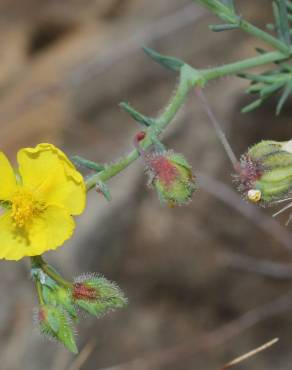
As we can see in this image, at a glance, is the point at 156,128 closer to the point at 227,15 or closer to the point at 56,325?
the point at 227,15

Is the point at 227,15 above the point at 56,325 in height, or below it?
above

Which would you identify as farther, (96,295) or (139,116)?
(139,116)

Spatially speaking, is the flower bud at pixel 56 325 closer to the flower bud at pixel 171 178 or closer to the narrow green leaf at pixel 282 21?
the flower bud at pixel 171 178

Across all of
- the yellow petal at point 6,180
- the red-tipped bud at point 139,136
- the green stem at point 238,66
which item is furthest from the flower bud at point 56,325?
the green stem at point 238,66

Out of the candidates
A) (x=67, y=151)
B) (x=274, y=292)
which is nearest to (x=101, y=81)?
(x=67, y=151)

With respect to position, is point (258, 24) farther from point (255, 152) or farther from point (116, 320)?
point (255, 152)

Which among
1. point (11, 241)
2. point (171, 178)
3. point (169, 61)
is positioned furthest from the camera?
point (169, 61)

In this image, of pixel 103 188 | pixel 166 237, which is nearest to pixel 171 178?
pixel 103 188
